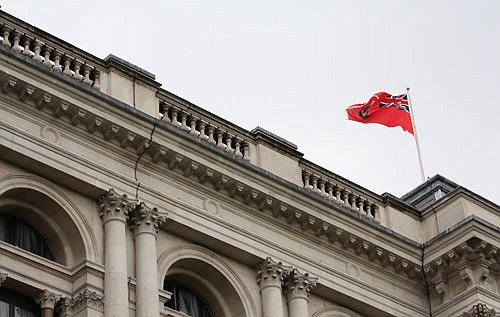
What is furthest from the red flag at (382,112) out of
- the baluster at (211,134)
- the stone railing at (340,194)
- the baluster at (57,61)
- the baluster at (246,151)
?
the baluster at (57,61)

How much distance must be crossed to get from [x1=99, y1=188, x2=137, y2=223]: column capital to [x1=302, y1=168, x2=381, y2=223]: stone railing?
6.02 m

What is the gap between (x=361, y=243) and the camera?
3712 centimetres

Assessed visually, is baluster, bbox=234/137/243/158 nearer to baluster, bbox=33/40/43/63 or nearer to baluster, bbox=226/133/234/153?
baluster, bbox=226/133/234/153

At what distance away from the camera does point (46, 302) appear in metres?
31.1

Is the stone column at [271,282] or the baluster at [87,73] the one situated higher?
the baluster at [87,73]

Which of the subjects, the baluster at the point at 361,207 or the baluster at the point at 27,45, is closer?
the baluster at the point at 27,45

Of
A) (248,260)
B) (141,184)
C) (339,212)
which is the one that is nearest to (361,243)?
(339,212)

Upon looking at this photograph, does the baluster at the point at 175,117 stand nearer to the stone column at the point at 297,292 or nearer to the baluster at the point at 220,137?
the baluster at the point at 220,137

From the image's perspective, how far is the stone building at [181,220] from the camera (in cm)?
3188

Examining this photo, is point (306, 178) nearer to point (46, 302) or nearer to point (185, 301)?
point (185, 301)

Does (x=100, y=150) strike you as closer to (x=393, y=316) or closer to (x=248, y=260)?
(x=248, y=260)

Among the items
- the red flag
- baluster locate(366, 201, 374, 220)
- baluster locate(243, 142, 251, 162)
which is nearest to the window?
baluster locate(243, 142, 251, 162)

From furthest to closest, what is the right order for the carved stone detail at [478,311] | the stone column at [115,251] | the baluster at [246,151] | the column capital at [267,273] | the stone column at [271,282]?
the carved stone detail at [478,311] < the baluster at [246,151] < the column capital at [267,273] < the stone column at [271,282] < the stone column at [115,251]

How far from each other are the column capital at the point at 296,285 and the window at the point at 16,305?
659 cm
